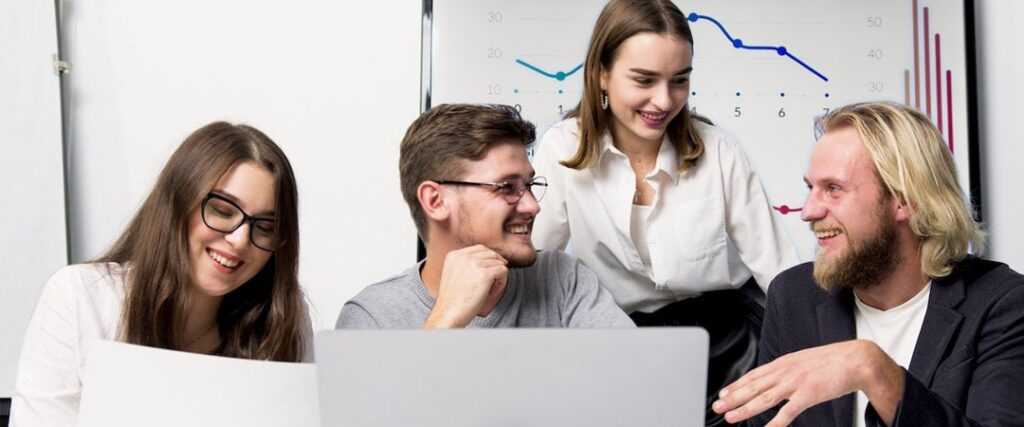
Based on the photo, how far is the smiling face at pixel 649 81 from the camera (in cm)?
234

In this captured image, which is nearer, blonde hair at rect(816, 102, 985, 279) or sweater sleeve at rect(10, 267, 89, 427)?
sweater sleeve at rect(10, 267, 89, 427)

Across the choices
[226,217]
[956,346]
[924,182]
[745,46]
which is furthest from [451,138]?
[745,46]

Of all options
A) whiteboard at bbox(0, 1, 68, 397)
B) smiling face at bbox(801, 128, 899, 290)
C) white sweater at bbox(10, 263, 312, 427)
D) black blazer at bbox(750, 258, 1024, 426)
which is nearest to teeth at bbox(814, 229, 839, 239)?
smiling face at bbox(801, 128, 899, 290)

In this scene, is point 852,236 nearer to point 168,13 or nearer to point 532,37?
point 532,37

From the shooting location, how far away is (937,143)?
1925 mm

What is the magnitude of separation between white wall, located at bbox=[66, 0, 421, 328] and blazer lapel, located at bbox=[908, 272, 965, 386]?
183 cm

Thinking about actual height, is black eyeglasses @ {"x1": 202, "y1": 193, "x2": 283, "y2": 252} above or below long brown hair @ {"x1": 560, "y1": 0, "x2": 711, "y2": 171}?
below

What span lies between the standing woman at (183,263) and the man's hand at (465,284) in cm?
32

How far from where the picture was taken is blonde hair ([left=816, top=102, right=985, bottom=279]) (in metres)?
1.88

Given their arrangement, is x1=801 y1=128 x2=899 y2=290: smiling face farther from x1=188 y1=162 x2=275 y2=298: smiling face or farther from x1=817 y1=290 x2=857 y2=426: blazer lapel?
x1=188 y1=162 x2=275 y2=298: smiling face

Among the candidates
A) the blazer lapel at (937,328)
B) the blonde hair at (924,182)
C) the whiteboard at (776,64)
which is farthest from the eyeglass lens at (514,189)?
the whiteboard at (776,64)

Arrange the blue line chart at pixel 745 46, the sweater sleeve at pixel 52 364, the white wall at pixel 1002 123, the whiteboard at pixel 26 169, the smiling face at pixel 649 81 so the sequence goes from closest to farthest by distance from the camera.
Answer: the sweater sleeve at pixel 52 364
the smiling face at pixel 649 81
the whiteboard at pixel 26 169
the white wall at pixel 1002 123
the blue line chart at pixel 745 46

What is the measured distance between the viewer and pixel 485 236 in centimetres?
204

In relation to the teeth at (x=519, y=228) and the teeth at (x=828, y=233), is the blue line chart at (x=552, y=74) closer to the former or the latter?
the teeth at (x=519, y=228)
